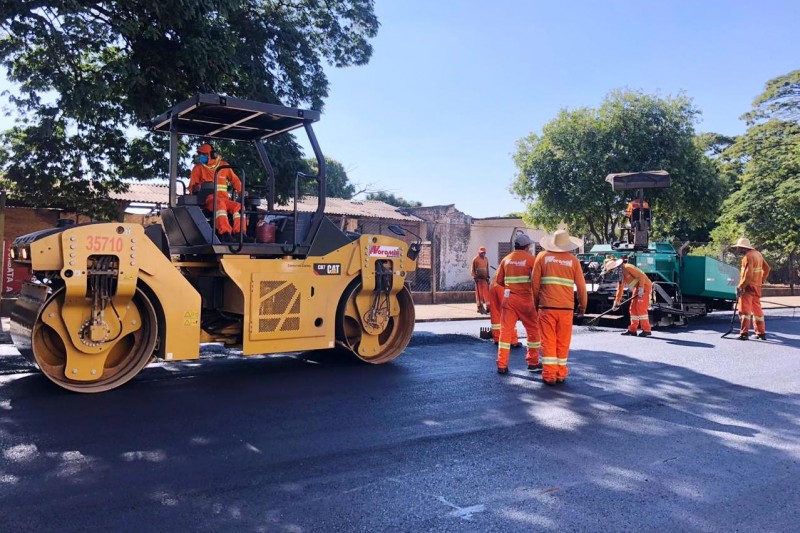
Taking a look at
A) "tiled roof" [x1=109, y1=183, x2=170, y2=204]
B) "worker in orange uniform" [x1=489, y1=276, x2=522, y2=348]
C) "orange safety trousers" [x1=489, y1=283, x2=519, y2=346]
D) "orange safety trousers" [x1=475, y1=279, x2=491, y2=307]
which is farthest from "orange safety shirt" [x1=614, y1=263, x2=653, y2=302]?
"tiled roof" [x1=109, y1=183, x2=170, y2=204]

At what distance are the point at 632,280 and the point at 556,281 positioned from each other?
4.97 metres

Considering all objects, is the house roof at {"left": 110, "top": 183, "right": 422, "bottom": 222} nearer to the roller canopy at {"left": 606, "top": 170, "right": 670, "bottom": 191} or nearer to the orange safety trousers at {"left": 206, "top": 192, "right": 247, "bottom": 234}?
the roller canopy at {"left": 606, "top": 170, "right": 670, "bottom": 191}

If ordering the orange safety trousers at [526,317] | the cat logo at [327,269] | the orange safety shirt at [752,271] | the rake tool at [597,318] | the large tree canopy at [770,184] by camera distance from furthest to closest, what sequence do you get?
the large tree canopy at [770,184], the rake tool at [597,318], the orange safety shirt at [752,271], the orange safety trousers at [526,317], the cat logo at [327,269]

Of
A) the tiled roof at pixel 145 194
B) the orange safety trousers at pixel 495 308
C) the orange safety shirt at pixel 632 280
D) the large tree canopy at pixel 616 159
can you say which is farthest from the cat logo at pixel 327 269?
the large tree canopy at pixel 616 159

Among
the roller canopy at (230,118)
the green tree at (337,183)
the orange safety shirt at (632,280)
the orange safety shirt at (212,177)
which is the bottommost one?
the orange safety shirt at (632,280)

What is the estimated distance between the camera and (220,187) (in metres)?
6.16

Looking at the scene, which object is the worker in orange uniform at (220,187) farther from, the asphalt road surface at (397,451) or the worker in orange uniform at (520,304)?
the worker in orange uniform at (520,304)

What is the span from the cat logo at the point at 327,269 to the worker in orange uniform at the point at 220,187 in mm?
854

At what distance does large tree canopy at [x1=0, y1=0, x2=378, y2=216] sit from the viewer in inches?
321

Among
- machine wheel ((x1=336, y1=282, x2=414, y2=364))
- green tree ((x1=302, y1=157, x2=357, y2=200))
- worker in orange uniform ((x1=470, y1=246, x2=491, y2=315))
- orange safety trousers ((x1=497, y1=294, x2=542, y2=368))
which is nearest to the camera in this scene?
machine wheel ((x1=336, y1=282, x2=414, y2=364))

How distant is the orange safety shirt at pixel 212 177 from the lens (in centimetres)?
617

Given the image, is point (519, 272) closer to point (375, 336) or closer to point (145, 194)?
point (375, 336)

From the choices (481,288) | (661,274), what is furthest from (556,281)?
(481,288)

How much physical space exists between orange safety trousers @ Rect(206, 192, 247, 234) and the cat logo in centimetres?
85
